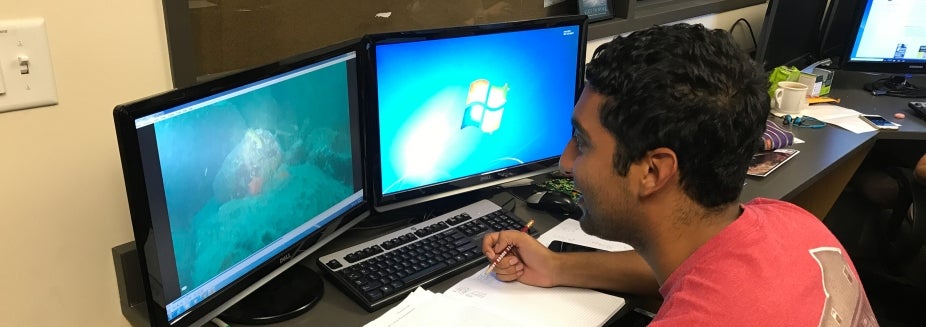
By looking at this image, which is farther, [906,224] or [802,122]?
[802,122]

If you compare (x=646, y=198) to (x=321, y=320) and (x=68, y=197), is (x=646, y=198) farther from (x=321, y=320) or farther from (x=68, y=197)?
(x=68, y=197)

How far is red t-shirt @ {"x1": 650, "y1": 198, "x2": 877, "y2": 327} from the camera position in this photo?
0.83 metres

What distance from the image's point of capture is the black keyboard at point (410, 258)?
45.4 inches

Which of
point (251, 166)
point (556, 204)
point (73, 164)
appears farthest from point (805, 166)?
point (73, 164)

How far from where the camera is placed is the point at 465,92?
1.40 metres

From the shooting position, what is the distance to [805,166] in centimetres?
179

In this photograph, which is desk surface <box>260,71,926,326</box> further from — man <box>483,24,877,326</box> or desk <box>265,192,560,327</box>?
man <box>483,24,877,326</box>

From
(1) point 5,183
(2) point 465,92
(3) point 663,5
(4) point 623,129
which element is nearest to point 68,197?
(1) point 5,183

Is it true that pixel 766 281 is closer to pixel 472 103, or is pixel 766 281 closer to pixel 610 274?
pixel 610 274

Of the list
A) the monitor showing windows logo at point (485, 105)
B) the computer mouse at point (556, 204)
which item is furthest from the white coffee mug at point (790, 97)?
the monitor showing windows logo at point (485, 105)

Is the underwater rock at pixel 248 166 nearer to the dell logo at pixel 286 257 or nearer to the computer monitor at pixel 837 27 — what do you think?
the dell logo at pixel 286 257

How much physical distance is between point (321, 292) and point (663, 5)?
5.79 ft

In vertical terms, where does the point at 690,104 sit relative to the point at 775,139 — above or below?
above

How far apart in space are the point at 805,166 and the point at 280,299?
1358 millimetres
